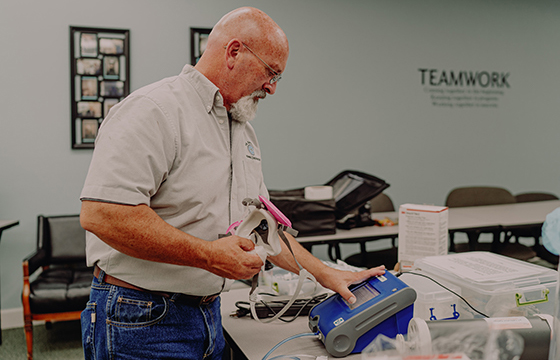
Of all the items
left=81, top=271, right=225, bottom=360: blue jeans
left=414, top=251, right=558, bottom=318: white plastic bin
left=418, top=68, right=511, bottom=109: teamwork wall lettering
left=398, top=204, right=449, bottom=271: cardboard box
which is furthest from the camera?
left=418, top=68, right=511, bottom=109: teamwork wall lettering

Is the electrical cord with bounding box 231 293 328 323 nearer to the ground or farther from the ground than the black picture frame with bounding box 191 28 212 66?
nearer to the ground

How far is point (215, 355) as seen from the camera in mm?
1304

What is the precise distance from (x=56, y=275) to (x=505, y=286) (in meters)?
2.80

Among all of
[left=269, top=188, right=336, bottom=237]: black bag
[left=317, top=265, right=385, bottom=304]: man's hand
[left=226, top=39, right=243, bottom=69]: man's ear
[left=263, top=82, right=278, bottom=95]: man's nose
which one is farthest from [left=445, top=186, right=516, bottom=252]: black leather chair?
[left=226, top=39, right=243, bottom=69]: man's ear

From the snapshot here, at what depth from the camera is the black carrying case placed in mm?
2789

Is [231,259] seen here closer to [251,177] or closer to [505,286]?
[251,177]

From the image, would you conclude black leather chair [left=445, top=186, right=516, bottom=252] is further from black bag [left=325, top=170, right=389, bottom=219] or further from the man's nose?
the man's nose

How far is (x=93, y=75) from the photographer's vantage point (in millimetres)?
3535

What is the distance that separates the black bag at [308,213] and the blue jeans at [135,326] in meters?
1.59

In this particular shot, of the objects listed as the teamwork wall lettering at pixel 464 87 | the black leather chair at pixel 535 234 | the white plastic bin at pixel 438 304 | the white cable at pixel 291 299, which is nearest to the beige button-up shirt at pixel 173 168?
the white cable at pixel 291 299

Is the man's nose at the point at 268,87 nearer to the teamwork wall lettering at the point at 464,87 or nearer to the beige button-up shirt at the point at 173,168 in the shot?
the beige button-up shirt at the point at 173,168

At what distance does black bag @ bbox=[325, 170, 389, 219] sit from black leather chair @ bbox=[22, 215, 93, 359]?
1.70 m

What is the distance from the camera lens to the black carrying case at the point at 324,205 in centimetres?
279

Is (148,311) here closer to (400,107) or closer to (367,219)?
(367,219)
